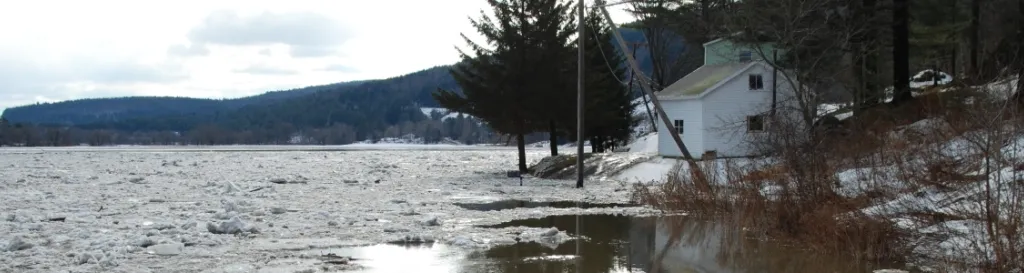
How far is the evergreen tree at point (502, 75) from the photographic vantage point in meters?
34.7

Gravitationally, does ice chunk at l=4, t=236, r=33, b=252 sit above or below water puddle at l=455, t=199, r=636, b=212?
above

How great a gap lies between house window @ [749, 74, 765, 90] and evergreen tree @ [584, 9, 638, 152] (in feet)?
21.6

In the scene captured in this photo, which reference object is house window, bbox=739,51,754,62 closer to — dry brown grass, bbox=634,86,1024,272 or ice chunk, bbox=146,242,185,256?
dry brown grass, bbox=634,86,1024,272

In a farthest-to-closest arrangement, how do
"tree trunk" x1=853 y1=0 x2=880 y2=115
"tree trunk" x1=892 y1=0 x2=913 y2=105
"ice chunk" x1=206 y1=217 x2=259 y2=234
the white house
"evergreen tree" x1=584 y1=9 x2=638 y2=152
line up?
"evergreen tree" x1=584 y1=9 x2=638 y2=152, the white house, "tree trunk" x1=892 y1=0 x2=913 y2=105, "tree trunk" x1=853 y1=0 x2=880 y2=115, "ice chunk" x1=206 y1=217 x2=259 y2=234

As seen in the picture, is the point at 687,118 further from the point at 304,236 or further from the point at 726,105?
the point at 304,236

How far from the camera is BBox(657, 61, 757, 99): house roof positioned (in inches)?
1302

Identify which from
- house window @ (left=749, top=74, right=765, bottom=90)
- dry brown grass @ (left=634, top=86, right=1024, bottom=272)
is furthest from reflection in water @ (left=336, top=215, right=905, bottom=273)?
house window @ (left=749, top=74, right=765, bottom=90)

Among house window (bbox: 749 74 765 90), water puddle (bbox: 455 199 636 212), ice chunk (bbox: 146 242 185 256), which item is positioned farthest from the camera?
house window (bbox: 749 74 765 90)

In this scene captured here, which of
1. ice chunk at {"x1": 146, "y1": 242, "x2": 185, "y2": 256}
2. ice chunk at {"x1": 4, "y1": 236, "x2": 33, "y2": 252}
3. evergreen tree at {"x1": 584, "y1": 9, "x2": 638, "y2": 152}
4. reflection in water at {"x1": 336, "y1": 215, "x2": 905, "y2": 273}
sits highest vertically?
evergreen tree at {"x1": 584, "y1": 9, "x2": 638, "y2": 152}

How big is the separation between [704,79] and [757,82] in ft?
8.65

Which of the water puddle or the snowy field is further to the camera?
the water puddle

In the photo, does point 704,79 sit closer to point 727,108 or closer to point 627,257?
point 727,108

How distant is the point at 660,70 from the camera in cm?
5128

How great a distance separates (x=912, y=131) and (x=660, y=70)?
99.9 ft
